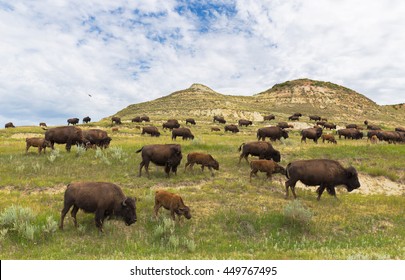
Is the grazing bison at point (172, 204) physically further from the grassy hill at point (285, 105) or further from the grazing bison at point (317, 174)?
the grassy hill at point (285, 105)

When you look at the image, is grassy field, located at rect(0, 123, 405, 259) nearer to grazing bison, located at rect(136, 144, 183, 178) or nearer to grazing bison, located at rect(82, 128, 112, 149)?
grazing bison, located at rect(136, 144, 183, 178)

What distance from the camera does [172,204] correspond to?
38.0 ft

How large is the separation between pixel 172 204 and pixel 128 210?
1653 millimetres

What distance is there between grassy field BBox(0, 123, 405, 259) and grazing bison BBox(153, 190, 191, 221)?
40 cm

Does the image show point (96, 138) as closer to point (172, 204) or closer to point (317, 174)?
point (172, 204)

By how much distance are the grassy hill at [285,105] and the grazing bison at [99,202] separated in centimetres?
6763

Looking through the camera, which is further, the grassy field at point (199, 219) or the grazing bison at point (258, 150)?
the grazing bison at point (258, 150)

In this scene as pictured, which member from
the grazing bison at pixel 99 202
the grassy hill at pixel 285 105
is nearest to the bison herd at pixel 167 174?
the grazing bison at pixel 99 202

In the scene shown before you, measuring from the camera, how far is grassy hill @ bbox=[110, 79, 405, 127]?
83.2 m

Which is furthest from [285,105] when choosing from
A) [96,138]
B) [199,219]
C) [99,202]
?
[99,202]

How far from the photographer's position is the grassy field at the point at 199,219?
30.2 feet

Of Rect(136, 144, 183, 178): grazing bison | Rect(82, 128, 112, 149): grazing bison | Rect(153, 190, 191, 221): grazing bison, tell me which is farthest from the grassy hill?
Rect(153, 190, 191, 221): grazing bison

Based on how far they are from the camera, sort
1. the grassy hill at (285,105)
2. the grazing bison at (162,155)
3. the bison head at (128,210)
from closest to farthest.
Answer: the bison head at (128,210) < the grazing bison at (162,155) < the grassy hill at (285,105)

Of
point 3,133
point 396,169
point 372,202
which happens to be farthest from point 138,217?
point 3,133
